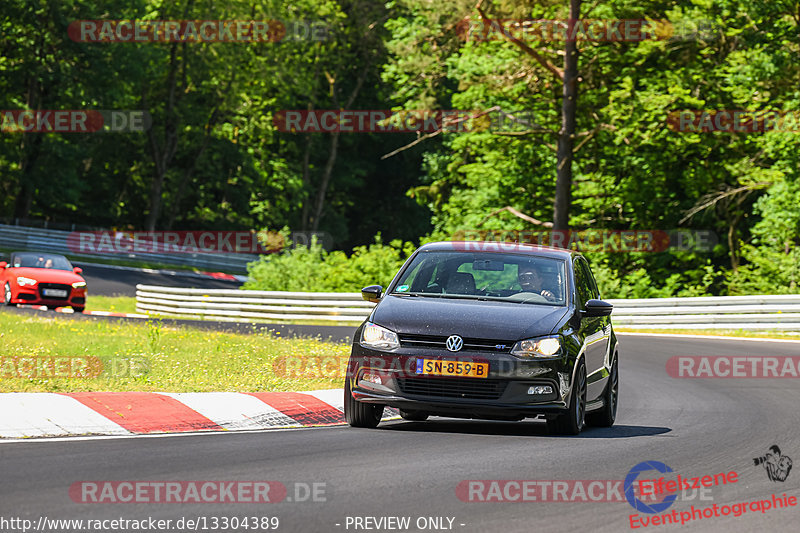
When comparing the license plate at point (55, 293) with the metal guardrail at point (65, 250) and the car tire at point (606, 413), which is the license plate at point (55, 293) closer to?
the car tire at point (606, 413)

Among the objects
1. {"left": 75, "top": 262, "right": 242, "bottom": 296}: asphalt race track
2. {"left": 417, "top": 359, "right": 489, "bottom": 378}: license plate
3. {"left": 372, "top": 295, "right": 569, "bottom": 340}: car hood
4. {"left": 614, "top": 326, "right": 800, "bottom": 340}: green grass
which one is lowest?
{"left": 75, "top": 262, "right": 242, "bottom": 296}: asphalt race track

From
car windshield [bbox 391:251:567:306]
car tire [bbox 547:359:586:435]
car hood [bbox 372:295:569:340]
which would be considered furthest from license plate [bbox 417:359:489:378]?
car windshield [bbox 391:251:567:306]

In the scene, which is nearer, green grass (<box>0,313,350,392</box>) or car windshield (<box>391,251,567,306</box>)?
car windshield (<box>391,251,567,306</box>)

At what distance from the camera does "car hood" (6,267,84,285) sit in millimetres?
31094

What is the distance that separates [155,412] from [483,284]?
3306mm

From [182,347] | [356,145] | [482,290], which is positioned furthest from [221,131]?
[482,290]

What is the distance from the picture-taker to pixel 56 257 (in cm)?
3284

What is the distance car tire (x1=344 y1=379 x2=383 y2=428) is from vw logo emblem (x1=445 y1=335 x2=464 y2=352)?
1.14 m

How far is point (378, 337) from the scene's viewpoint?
10242mm

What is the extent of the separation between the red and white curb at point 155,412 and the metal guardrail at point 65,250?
154 feet

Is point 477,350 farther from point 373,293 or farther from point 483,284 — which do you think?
point 483,284

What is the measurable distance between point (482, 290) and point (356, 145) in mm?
67188

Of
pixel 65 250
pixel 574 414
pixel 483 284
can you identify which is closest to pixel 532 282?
pixel 483 284

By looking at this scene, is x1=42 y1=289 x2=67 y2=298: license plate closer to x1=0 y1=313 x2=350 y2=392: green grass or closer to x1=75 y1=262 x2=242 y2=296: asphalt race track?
x1=0 y1=313 x2=350 y2=392: green grass
